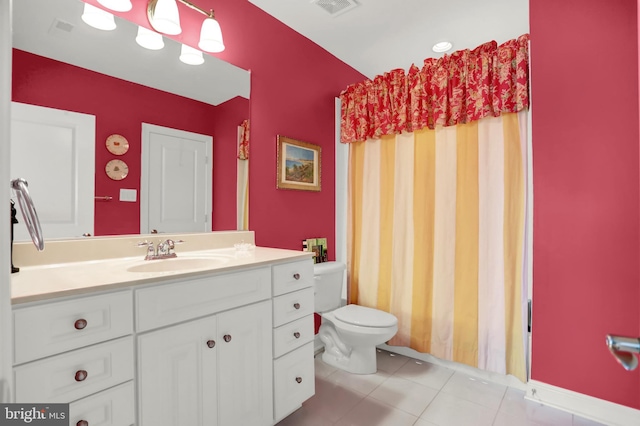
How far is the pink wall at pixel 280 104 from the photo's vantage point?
6.61ft

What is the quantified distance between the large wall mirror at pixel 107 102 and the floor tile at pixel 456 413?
163cm

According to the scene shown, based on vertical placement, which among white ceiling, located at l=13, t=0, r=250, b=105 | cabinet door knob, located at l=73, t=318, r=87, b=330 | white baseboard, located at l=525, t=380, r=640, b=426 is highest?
white ceiling, located at l=13, t=0, r=250, b=105

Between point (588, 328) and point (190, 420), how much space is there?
1967mm

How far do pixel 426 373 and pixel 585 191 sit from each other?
1.49m

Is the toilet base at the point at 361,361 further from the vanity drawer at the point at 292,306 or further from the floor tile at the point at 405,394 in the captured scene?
the vanity drawer at the point at 292,306

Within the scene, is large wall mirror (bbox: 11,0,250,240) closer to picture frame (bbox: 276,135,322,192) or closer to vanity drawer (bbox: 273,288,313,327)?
picture frame (bbox: 276,135,322,192)

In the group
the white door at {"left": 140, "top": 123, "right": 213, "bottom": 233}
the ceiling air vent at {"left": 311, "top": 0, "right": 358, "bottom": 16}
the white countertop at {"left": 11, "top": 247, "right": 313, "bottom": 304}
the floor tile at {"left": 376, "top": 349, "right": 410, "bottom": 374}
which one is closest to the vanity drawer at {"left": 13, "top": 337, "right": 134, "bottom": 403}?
the white countertop at {"left": 11, "top": 247, "right": 313, "bottom": 304}

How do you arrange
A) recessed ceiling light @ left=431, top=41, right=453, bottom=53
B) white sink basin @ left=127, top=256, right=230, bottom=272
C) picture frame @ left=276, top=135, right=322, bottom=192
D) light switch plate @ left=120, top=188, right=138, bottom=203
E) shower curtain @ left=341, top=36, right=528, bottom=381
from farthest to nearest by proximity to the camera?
recessed ceiling light @ left=431, top=41, right=453, bottom=53 → picture frame @ left=276, top=135, right=322, bottom=192 → shower curtain @ left=341, top=36, right=528, bottom=381 → light switch plate @ left=120, top=188, right=138, bottom=203 → white sink basin @ left=127, top=256, right=230, bottom=272

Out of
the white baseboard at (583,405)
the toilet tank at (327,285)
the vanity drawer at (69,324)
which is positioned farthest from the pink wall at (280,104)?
the white baseboard at (583,405)

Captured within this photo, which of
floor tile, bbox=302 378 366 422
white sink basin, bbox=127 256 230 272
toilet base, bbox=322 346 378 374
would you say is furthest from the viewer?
toilet base, bbox=322 346 378 374

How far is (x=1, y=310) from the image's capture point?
48 cm

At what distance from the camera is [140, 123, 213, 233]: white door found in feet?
5.28

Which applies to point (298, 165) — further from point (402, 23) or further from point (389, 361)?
point (389, 361)

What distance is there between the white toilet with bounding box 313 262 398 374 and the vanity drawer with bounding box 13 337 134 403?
1286mm
